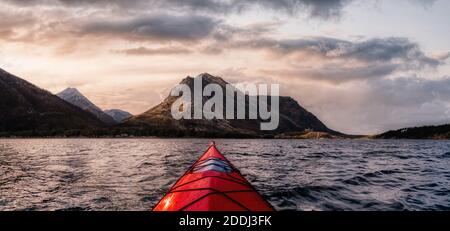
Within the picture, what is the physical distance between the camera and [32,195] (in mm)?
20016

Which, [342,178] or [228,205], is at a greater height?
[228,205]

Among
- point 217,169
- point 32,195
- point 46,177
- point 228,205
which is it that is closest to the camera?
point 228,205

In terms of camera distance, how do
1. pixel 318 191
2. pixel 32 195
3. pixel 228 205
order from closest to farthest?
1. pixel 228 205
2. pixel 32 195
3. pixel 318 191
